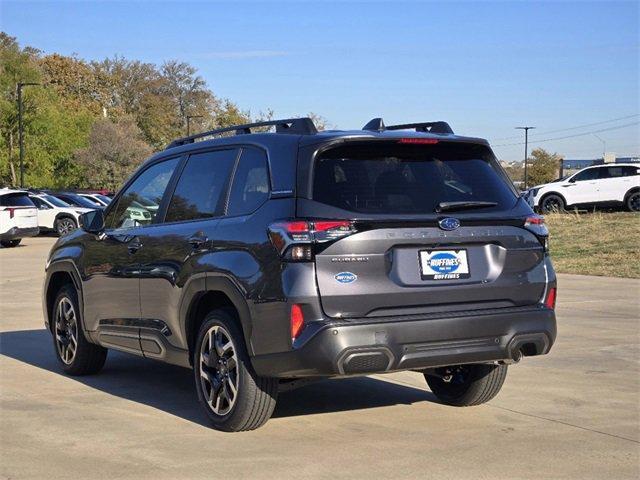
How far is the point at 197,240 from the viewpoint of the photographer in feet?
22.2

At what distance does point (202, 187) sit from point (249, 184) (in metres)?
0.64

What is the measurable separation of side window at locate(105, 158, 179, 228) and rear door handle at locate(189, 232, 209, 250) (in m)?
0.86

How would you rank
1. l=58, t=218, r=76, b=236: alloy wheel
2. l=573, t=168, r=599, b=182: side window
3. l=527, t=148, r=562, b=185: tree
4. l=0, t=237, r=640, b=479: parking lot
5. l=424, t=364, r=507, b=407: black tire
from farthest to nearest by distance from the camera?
1. l=527, t=148, r=562, b=185: tree
2. l=58, t=218, r=76, b=236: alloy wheel
3. l=573, t=168, r=599, b=182: side window
4. l=424, t=364, r=507, b=407: black tire
5. l=0, t=237, r=640, b=479: parking lot

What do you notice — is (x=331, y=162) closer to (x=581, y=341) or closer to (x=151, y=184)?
(x=151, y=184)

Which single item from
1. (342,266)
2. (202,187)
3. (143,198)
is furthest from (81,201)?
(342,266)

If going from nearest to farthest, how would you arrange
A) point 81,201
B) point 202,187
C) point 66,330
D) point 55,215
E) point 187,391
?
point 202,187
point 187,391
point 66,330
point 55,215
point 81,201

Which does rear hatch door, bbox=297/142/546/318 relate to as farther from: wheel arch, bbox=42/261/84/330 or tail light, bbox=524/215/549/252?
Answer: wheel arch, bbox=42/261/84/330

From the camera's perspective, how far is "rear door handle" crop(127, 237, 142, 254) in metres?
7.59

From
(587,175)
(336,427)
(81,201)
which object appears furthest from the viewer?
(81,201)

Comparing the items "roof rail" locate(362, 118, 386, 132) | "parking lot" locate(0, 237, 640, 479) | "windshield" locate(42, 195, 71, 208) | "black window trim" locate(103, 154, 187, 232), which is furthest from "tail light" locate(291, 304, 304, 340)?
"windshield" locate(42, 195, 71, 208)

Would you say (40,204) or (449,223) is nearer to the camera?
(449,223)

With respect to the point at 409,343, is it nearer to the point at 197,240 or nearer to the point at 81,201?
the point at 197,240

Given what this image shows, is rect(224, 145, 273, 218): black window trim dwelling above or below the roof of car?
below

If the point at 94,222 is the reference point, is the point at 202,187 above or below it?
above
